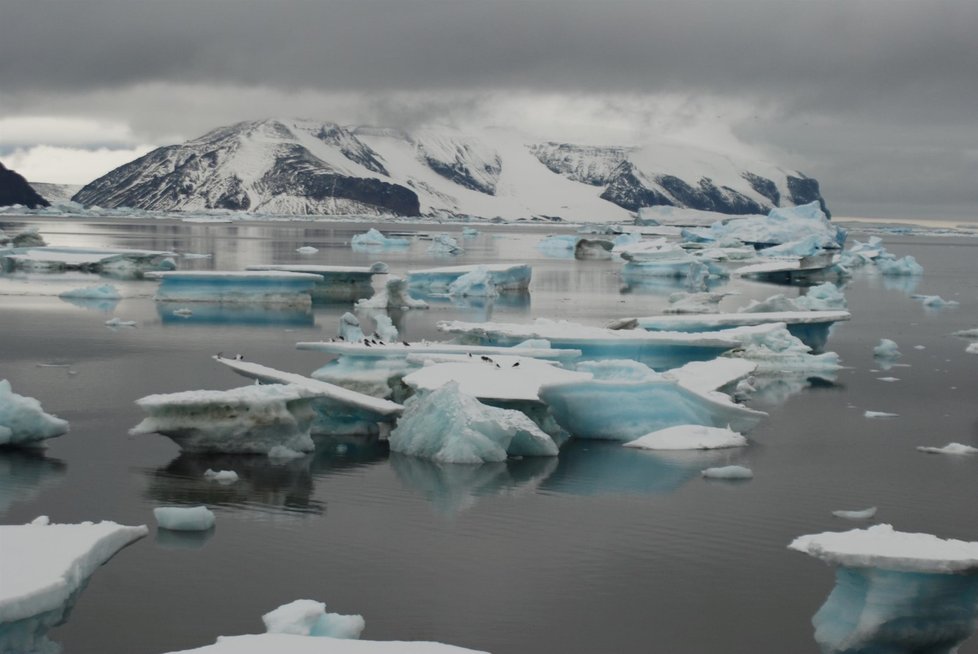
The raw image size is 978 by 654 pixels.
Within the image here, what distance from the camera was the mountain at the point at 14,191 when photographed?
376 feet

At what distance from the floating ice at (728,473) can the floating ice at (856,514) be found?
2.99 ft

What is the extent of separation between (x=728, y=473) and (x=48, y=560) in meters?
5.09

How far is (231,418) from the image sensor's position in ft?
29.1

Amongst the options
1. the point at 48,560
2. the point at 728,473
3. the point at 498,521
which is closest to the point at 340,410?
the point at 498,521

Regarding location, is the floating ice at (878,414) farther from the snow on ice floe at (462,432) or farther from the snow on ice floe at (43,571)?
the snow on ice floe at (43,571)

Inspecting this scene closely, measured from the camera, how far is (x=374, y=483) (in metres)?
8.59

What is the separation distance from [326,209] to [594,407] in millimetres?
133557

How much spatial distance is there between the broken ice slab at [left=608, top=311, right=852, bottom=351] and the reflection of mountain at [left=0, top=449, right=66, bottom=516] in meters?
8.01

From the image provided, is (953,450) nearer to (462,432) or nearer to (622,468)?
(622,468)

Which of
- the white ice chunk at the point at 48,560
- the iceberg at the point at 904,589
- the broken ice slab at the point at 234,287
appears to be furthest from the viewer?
the broken ice slab at the point at 234,287

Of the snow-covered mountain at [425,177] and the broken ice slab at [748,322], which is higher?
the snow-covered mountain at [425,177]

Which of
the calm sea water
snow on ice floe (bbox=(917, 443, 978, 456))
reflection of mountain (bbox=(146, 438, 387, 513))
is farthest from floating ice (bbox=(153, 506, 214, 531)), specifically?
snow on ice floe (bbox=(917, 443, 978, 456))

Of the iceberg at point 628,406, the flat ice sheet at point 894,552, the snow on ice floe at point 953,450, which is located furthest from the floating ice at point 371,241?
the flat ice sheet at point 894,552

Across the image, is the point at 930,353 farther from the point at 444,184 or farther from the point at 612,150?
the point at 612,150
